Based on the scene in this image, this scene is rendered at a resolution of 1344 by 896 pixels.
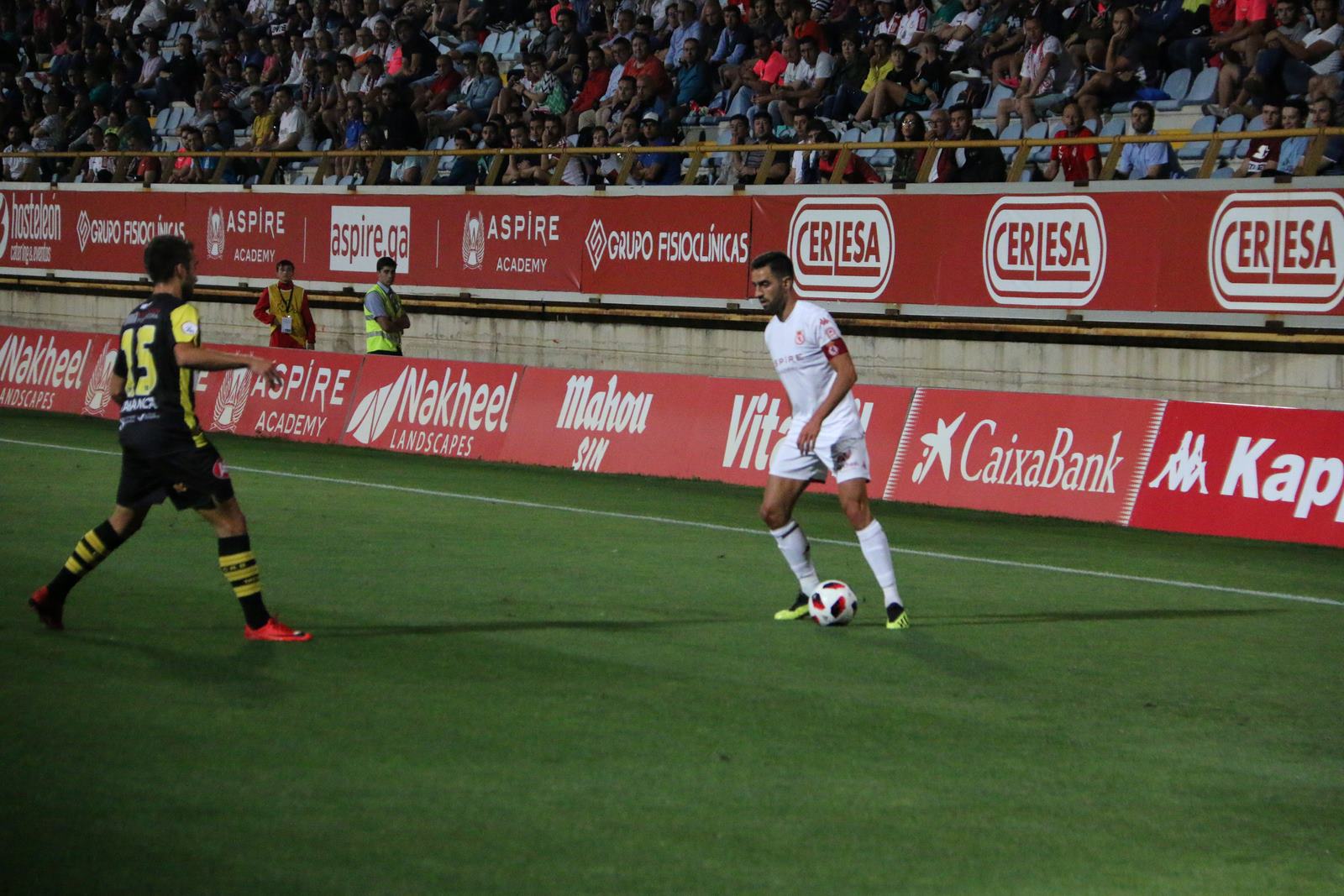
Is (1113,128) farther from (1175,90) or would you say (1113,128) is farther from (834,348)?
(834,348)

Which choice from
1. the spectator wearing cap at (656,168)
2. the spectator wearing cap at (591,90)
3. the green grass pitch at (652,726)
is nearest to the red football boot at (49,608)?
the green grass pitch at (652,726)

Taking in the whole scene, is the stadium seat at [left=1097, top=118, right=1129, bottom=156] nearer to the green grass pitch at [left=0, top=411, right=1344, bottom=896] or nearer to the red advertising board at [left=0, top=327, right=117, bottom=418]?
the green grass pitch at [left=0, top=411, right=1344, bottom=896]

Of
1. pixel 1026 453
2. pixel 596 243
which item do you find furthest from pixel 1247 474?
pixel 596 243

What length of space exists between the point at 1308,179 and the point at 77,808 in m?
14.5

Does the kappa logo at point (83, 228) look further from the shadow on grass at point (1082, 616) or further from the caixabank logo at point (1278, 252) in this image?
the shadow on grass at point (1082, 616)

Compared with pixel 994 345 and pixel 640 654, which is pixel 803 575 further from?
pixel 994 345

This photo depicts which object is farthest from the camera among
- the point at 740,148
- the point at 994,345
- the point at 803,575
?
the point at 740,148

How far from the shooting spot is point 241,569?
29.8 ft

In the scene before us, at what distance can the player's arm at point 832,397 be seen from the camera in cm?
1016

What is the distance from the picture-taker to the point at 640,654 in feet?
30.9

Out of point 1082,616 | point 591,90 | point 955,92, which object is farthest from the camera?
point 591,90

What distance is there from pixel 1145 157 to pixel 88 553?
43.2 ft

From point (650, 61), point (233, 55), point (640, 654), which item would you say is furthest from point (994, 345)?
point (233, 55)

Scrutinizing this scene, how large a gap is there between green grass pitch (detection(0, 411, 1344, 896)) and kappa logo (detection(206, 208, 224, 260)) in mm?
16880
